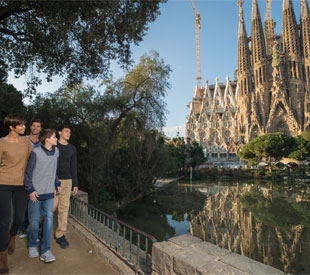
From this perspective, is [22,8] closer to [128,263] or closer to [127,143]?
[128,263]

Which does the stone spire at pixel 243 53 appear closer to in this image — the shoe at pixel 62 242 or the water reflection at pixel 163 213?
the water reflection at pixel 163 213

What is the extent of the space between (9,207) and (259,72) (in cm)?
6619

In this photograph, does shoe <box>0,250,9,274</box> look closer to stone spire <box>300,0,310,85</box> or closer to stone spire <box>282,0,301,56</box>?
stone spire <box>300,0,310,85</box>

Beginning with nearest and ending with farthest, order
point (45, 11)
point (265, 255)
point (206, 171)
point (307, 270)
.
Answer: point (45, 11) → point (307, 270) → point (265, 255) → point (206, 171)

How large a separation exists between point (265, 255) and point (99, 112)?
969 cm

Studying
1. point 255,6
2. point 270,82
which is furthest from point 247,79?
point 255,6

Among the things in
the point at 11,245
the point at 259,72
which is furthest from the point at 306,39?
the point at 11,245

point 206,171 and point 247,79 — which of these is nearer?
point 206,171

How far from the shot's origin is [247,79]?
61.5 metres

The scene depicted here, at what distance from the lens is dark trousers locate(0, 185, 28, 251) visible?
8.69 ft

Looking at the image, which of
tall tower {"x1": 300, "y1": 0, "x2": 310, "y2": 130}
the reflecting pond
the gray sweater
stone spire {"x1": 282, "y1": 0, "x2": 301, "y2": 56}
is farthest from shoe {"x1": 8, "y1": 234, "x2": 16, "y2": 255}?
stone spire {"x1": 282, "y1": 0, "x2": 301, "y2": 56}

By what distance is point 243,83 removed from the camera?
204ft

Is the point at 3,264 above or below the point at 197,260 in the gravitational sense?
below

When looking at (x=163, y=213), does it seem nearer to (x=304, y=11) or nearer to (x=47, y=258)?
(x=47, y=258)
